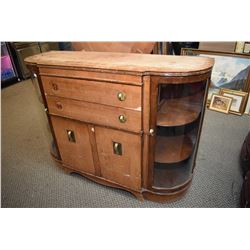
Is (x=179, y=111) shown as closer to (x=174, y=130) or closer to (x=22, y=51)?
(x=174, y=130)

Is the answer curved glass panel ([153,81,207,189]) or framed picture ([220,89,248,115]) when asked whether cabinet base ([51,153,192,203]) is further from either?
framed picture ([220,89,248,115])

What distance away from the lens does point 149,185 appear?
1.38m

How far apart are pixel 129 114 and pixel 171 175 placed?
63cm

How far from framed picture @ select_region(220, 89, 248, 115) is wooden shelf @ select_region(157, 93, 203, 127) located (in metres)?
1.53

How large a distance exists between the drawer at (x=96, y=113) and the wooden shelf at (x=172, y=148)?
311mm

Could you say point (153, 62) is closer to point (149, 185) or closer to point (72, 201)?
point (149, 185)

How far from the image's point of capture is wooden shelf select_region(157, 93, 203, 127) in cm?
120

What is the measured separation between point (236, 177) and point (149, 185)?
2.57ft

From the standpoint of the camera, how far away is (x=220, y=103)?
8.43ft

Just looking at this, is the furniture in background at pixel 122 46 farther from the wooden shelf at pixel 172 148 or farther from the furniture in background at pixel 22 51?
the furniture in background at pixel 22 51

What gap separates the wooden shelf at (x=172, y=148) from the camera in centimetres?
136

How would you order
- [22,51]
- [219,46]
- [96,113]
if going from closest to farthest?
[96,113] < [219,46] < [22,51]

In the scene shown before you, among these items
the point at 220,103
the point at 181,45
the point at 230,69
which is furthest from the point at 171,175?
the point at 181,45

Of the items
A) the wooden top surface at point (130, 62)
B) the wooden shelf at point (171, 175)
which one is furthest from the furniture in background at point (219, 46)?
the wooden shelf at point (171, 175)
